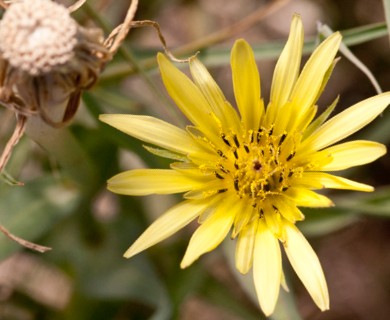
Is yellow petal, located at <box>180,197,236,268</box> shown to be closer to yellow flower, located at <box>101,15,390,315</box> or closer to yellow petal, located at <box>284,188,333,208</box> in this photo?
yellow flower, located at <box>101,15,390,315</box>

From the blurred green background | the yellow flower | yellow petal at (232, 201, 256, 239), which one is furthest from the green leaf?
yellow petal at (232, 201, 256, 239)

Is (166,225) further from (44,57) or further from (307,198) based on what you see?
(44,57)

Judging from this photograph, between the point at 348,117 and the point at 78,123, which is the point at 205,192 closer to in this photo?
the point at 348,117

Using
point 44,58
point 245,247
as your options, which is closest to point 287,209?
point 245,247

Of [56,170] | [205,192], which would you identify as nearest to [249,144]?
[205,192]

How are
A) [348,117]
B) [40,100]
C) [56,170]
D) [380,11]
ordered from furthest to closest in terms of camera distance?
[380,11], [56,170], [348,117], [40,100]

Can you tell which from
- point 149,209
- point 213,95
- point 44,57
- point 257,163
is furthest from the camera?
point 149,209
